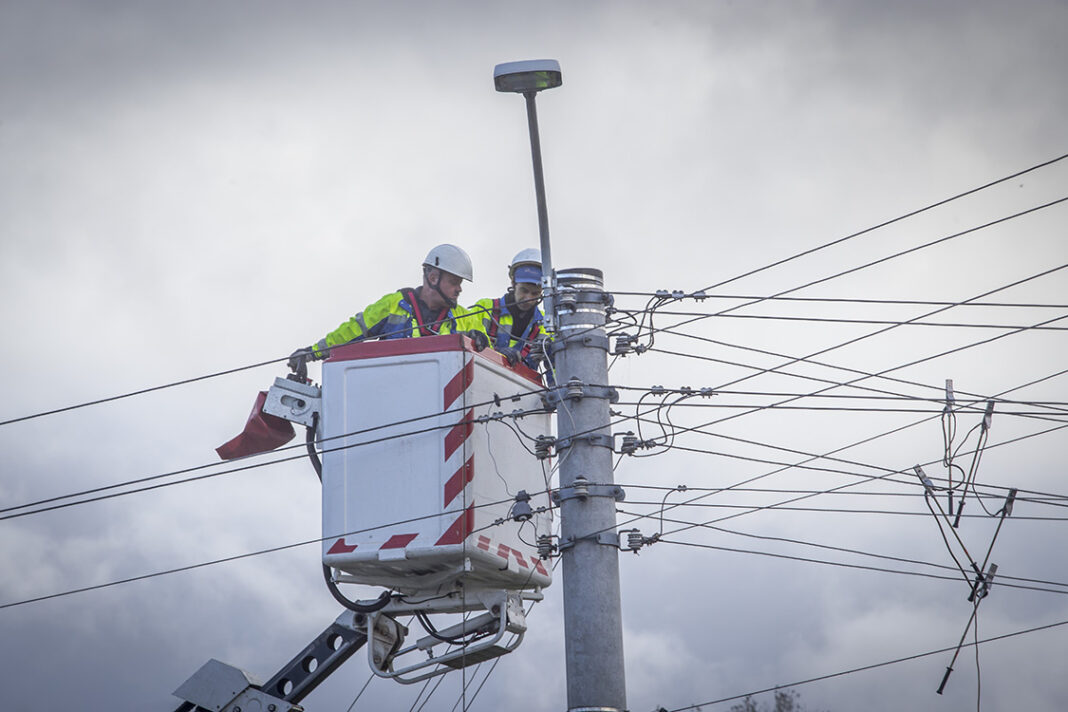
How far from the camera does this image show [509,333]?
1152cm

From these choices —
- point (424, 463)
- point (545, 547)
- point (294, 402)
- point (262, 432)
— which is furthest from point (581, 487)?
point (262, 432)

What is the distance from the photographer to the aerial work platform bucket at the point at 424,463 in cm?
912

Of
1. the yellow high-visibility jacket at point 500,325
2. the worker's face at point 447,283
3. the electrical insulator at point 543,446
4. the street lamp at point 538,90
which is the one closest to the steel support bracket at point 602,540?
the electrical insulator at point 543,446

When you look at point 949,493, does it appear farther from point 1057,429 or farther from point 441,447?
point 441,447

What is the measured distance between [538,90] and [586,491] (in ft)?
8.60

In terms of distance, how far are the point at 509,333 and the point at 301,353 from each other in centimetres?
186

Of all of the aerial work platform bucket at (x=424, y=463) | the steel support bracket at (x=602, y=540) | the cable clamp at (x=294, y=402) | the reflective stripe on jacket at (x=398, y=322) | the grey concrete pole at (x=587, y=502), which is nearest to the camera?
the grey concrete pole at (x=587, y=502)

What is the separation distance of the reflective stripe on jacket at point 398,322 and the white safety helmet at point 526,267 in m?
0.71

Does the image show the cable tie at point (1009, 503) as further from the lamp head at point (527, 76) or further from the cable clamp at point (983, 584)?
the lamp head at point (527, 76)

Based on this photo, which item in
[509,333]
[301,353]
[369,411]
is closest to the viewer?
[369,411]

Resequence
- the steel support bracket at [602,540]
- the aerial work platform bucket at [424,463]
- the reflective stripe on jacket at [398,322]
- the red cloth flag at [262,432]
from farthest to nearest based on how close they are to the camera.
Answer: the reflective stripe on jacket at [398,322]
the red cloth flag at [262,432]
the aerial work platform bucket at [424,463]
the steel support bracket at [602,540]

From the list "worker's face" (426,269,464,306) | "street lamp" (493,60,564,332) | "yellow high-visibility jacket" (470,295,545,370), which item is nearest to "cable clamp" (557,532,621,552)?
"street lamp" (493,60,564,332)

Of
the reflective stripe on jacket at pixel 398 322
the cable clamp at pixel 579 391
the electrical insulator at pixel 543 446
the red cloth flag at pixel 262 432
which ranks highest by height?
the reflective stripe on jacket at pixel 398 322

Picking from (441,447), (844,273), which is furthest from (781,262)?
(441,447)
